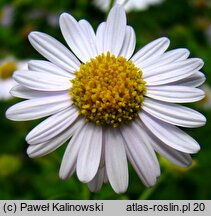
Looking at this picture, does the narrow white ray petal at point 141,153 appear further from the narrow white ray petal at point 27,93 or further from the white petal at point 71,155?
the narrow white ray petal at point 27,93

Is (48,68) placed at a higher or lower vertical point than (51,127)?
higher

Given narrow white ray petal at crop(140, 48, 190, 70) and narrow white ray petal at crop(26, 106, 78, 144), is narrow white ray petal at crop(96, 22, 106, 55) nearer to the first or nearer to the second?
narrow white ray petal at crop(140, 48, 190, 70)

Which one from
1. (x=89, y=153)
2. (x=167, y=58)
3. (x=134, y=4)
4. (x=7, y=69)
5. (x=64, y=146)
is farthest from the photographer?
(x=7, y=69)

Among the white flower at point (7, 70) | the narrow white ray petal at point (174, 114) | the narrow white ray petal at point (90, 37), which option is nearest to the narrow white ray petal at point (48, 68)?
the narrow white ray petal at point (90, 37)

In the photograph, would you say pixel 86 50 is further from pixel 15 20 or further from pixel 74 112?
pixel 15 20

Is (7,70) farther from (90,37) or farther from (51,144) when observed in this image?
(51,144)

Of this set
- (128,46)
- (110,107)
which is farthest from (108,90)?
(128,46)
